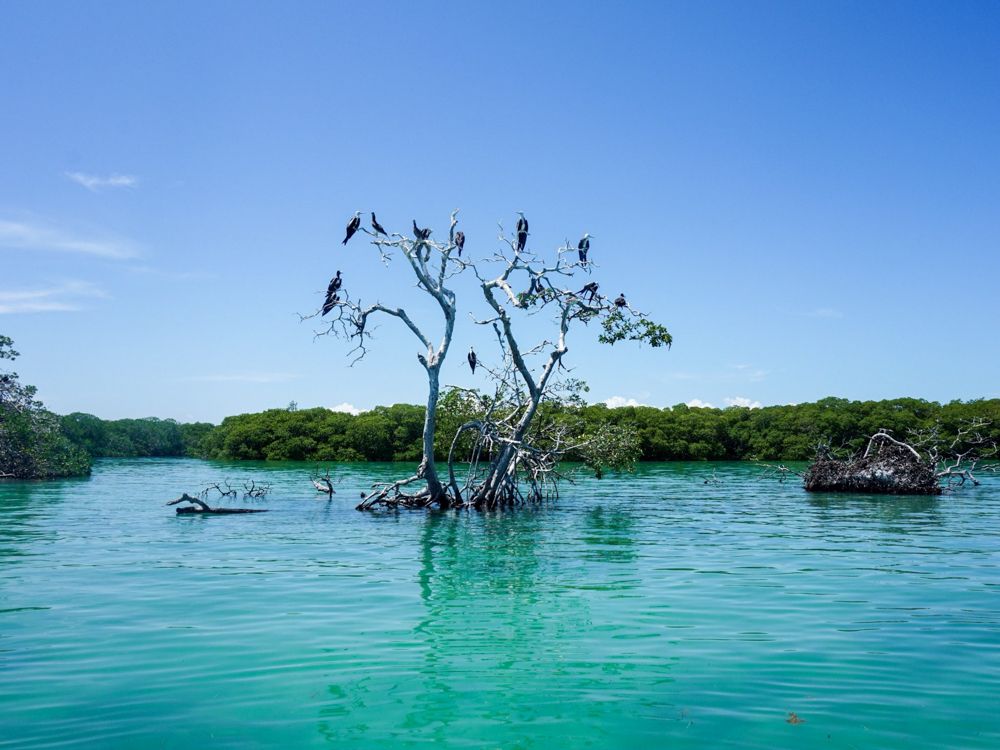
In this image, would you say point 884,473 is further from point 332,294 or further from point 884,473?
point 332,294

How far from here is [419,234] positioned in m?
24.0

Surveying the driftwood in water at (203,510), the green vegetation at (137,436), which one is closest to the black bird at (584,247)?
the driftwood in water at (203,510)

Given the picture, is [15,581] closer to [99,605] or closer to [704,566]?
[99,605]

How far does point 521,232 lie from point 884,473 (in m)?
17.4

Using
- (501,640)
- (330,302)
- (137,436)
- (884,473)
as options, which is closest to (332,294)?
(330,302)

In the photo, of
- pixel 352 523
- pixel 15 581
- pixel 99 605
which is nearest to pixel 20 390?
pixel 352 523

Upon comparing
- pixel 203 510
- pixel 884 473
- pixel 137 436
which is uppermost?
pixel 137 436

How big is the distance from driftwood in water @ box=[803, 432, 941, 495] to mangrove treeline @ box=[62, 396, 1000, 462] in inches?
1483

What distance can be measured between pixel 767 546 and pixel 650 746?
12103 mm

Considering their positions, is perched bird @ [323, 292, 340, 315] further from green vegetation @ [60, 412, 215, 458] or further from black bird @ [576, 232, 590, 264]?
green vegetation @ [60, 412, 215, 458]

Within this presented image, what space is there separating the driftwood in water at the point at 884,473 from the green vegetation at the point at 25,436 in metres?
33.8

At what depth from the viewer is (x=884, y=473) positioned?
31.6 meters

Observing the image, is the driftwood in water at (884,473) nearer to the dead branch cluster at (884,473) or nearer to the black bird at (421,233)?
the dead branch cluster at (884,473)

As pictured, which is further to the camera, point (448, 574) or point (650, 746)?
point (448, 574)
